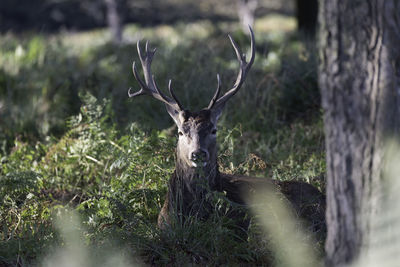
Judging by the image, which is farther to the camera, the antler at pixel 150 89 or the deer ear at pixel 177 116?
the antler at pixel 150 89

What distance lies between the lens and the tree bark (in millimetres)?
3148

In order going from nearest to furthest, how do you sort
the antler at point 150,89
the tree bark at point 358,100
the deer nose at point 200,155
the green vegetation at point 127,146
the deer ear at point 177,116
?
the tree bark at point 358,100
the green vegetation at point 127,146
the deer nose at point 200,155
the deer ear at point 177,116
the antler at point 150,89

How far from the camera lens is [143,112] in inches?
303

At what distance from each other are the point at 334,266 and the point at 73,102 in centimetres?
560

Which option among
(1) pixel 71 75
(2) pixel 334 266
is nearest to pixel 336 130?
(2) pixel 334 266

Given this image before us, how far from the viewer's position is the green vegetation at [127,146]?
4.41 meters

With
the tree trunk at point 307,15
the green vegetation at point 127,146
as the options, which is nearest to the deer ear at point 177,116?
the green vegetation at point 127,146

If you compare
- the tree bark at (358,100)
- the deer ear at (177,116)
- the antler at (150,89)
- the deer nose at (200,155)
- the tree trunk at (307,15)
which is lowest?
the tree trunk at (307,15)

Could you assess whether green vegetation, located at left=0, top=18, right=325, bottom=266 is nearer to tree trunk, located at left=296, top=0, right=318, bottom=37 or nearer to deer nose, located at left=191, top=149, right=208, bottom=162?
deer nose, located at left=191, top=149, right=208, bottom=162

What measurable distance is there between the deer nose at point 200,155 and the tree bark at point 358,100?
1702 mm

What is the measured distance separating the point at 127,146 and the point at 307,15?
779 centimetres

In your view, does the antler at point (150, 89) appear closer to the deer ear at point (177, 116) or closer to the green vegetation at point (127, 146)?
the deer ear at point (177, 116)

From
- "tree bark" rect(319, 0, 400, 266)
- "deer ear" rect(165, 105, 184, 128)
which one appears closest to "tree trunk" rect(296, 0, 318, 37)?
"deer ear" rect(165, 105, 184, 128)

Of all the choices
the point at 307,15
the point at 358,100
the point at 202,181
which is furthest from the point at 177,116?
the point at 307,15
